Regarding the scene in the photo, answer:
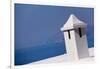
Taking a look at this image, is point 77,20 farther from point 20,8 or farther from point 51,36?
point 20,8

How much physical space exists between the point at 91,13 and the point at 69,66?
2.10 feet

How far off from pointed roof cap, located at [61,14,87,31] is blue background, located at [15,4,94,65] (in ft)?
0.12

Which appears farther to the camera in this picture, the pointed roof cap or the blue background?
the pointed roof cap

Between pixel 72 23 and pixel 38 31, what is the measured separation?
38 centimetres

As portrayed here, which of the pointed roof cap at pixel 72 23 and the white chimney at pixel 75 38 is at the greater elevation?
the pointed roof cap at pixel 72 23

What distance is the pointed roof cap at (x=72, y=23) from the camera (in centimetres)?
201

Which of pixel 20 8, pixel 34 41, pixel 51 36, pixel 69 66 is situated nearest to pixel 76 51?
pixel 69 66

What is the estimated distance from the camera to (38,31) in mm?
1936

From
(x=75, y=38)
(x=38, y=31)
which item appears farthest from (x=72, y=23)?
(x=38, y=31)

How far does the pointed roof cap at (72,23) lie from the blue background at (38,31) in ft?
0.12

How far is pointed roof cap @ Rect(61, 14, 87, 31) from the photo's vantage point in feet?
6.59

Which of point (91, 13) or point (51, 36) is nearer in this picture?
point (51, 36)

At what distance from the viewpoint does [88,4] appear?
2080mm

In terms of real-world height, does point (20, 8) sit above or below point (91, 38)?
above
